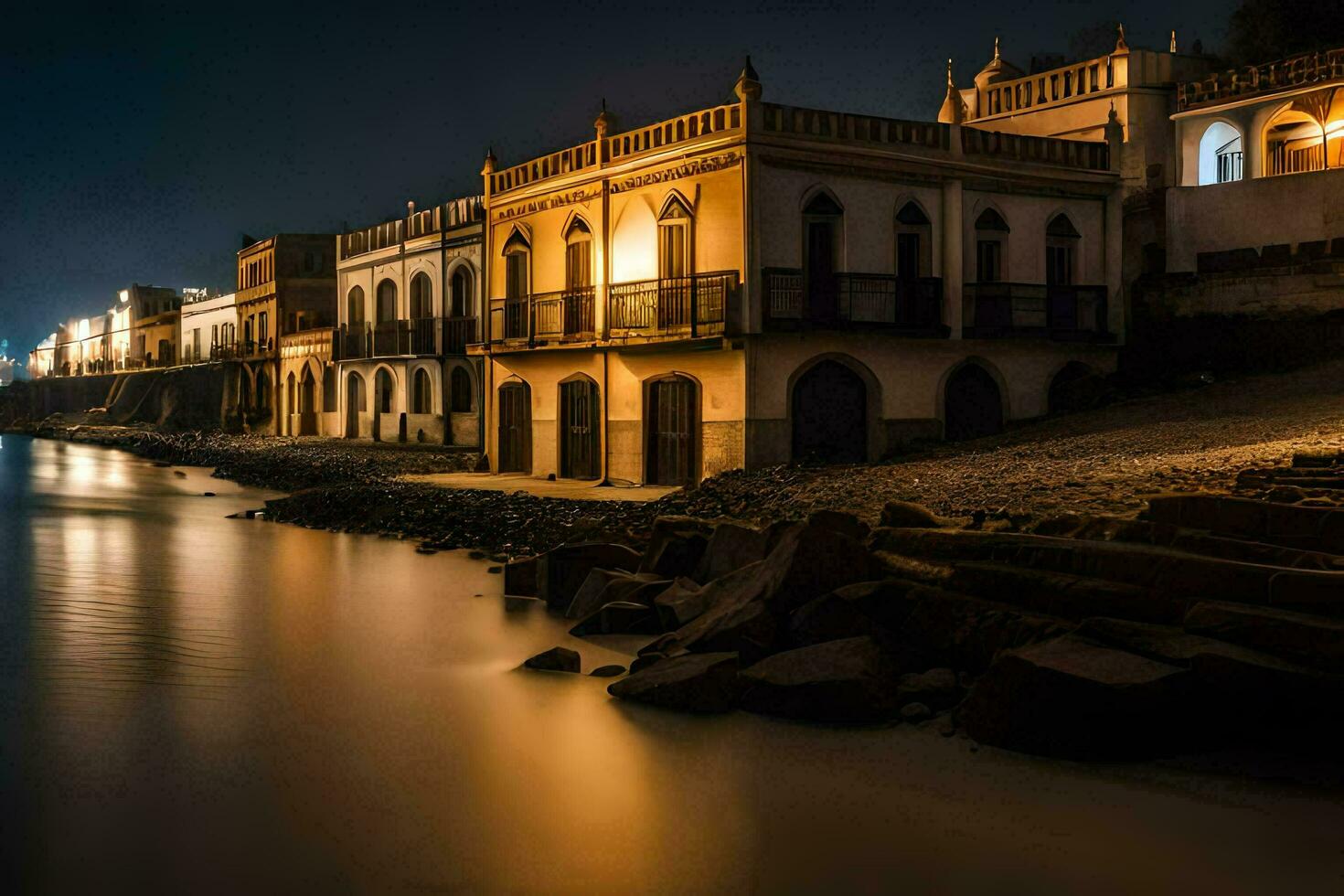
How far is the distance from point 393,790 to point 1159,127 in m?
33.1

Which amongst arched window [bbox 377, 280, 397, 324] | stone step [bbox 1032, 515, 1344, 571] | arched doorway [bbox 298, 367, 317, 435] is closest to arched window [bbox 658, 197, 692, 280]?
stone step [bbox 1032, 515, 1344, 571]

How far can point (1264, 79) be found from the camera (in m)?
33.3

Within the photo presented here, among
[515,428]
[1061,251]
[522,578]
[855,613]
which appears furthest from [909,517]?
[515,428]

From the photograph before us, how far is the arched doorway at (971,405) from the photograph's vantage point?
26.1 metres

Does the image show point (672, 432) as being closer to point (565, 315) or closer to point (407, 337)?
point (565, 315)

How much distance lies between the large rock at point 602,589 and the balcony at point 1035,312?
13.8 meters

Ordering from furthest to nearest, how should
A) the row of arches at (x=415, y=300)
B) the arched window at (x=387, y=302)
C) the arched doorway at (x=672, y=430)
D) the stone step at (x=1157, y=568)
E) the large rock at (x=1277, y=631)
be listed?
the arched window at (x=387, y=302)
the row of arches at (x=415, y=300)
the arched doorway at (x=672, y=430)
the stone step at (x=1157, y=568)
the large rock at (x=1277, y=631)

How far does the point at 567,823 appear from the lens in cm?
812

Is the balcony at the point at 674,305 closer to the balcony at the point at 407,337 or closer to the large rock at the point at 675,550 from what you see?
the large rock at the point at 675,550

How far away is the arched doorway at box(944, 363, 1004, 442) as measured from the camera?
2614 centimetres

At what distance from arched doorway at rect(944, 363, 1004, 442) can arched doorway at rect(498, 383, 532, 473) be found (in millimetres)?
10074

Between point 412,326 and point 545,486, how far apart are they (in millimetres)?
17116

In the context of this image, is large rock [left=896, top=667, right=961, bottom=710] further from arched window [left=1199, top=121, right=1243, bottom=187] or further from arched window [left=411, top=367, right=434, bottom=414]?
arched window [left=411, top=367, right=434, bottom=414]

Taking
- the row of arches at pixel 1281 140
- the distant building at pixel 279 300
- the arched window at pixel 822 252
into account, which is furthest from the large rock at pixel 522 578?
the distant building at pixel 279 300
